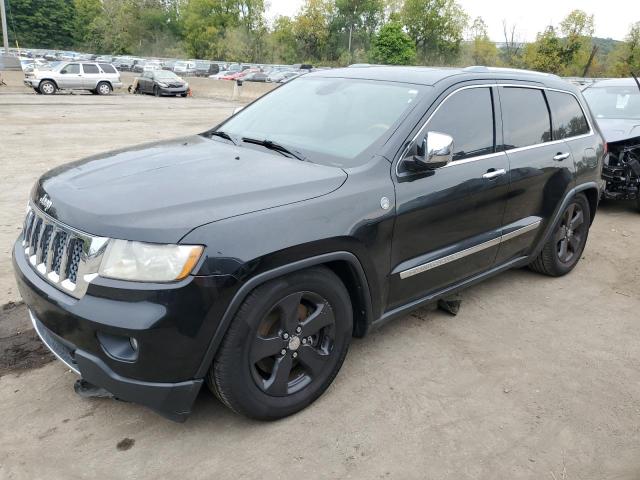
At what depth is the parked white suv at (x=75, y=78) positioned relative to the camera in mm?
26156

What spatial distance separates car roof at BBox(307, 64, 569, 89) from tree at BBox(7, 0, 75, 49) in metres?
99.5

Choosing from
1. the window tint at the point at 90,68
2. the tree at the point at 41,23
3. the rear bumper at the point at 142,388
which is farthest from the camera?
the tree at the point at 41,23

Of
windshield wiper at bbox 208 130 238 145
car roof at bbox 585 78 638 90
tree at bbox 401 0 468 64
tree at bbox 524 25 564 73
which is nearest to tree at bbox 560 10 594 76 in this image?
tree at bbox 524 25 564 73

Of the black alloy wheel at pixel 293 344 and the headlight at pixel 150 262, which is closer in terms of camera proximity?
the headlight at pixel 150 262

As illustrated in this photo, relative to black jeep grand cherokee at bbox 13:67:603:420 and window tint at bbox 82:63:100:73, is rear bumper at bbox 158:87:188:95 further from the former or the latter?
black jeep grand cherokee at bbox 13:67:603:420

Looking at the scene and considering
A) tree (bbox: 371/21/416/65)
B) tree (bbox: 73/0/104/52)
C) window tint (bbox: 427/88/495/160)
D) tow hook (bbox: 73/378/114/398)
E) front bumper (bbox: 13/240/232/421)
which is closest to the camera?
front bumper (bbox: 13/240/232/421)

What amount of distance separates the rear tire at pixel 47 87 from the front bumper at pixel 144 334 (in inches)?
1087

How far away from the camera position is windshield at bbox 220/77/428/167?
326cm

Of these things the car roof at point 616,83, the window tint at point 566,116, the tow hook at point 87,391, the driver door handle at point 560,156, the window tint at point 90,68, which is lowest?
the tow hook at point 87,391

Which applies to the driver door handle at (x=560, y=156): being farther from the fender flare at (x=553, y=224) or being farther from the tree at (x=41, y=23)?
the tree at (x=41, y=23)

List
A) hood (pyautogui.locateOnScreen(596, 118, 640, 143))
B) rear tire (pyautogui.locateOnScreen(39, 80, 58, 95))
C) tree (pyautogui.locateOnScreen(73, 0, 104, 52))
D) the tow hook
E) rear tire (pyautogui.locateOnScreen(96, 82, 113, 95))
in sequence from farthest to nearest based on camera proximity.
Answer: tree (pyautogui.locateOnScreen(73, 0, 104, 52)) → rear tire (pyautogui.locateOnScreen(96, 82, 113, 95)) → rear tire (pyautogui.locateOnScreen(39, 80, 58, 95)) → hood (pyautogui.locateOnScreen(596, 118, 640, 143)) → the tow hook

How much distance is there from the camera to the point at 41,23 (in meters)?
90.1

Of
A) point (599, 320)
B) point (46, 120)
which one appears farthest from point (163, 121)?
point (599, 320)

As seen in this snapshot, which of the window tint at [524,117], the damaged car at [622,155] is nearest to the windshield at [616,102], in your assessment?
the damaged car at [622,155]
